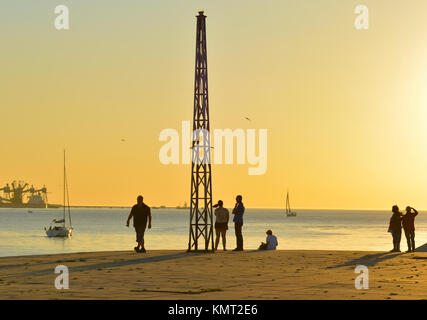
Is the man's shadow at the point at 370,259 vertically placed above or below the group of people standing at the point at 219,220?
below

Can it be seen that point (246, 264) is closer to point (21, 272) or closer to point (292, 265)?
point (292, 265)

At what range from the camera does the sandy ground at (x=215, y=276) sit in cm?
1584

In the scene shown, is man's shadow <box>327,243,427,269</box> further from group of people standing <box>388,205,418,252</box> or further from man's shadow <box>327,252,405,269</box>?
group of people standing <box>388,205,418,252</box>

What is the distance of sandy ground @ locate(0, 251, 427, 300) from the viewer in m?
15.8

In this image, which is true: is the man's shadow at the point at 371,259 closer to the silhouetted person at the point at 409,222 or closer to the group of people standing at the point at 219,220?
the silhouetted person at the point at 409,222

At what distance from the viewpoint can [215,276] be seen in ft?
65.1

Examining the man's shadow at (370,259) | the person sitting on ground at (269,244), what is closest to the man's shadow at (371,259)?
the man's shadow at (370,259)
